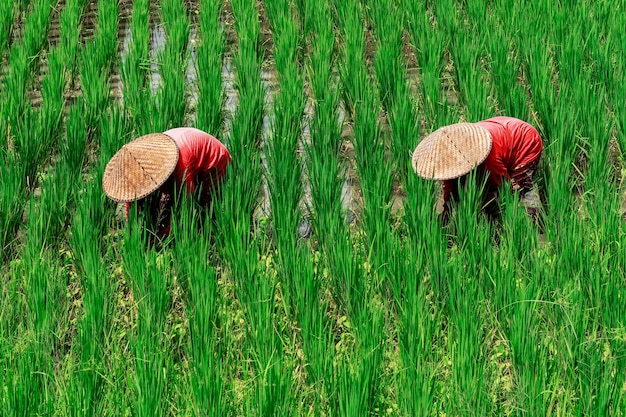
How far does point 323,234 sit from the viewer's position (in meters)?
3.45

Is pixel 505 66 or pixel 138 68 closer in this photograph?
pixel 505 66

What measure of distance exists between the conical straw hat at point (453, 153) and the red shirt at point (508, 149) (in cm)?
10

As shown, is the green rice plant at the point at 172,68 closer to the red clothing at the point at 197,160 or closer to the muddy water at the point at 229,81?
the muddy water at the point at 229,81

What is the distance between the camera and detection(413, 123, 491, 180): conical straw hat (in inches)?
130

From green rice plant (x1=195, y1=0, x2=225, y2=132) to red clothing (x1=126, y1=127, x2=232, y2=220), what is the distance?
53cm

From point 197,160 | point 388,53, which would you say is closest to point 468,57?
point 388,53

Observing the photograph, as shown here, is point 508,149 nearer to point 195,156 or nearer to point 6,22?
point 195,156

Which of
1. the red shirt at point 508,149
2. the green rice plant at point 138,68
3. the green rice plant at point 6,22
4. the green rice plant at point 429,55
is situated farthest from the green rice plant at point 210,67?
the red shirt at point 508,149

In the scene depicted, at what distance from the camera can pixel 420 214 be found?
10.9ft

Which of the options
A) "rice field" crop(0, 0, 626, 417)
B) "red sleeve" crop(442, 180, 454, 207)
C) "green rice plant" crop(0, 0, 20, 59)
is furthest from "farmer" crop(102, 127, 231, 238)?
"green rice plant" crop(0, 0, 20, 59)

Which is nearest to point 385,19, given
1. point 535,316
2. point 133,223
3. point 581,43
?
point 581,43

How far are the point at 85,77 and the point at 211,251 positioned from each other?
5.78 ft

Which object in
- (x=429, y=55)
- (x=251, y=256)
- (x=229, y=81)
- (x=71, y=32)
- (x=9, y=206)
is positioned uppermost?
(x=71, y=32)

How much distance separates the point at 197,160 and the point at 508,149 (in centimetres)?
132
